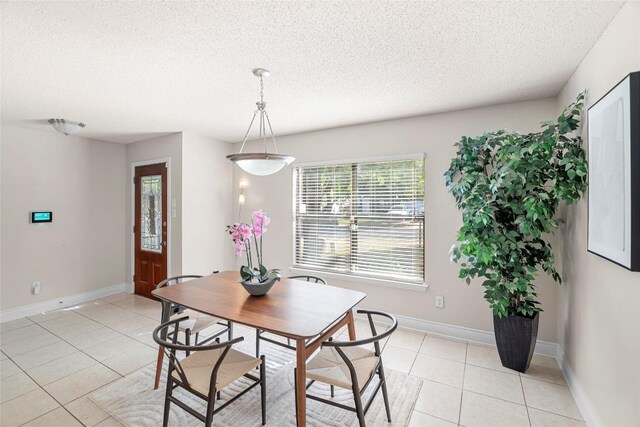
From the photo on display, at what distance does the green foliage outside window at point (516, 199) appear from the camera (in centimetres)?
215

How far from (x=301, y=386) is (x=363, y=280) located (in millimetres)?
2173

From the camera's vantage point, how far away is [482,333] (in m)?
3.10

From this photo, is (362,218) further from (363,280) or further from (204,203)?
(204,203)

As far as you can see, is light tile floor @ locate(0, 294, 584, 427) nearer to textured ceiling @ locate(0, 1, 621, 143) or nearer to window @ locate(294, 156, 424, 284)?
window @ locate(294, 156, 424, 284)

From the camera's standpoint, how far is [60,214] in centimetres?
426

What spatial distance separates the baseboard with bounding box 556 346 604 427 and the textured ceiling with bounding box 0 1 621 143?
234cm

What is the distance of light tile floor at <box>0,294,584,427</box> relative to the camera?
2.06m

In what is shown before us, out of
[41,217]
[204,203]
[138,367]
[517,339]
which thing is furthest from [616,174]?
[41,217]

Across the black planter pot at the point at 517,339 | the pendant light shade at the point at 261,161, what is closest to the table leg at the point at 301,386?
the pendant light shade at the point at 261,161

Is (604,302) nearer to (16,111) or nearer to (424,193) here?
(424,193)

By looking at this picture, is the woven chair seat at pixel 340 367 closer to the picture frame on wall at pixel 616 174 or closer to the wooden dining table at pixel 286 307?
the wooden dining table at pixel 286 307

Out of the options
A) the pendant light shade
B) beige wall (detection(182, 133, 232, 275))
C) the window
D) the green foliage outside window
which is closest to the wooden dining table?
the pendant light shade

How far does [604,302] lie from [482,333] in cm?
150

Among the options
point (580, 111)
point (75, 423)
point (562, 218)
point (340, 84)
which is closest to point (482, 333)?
point (562, 218)
